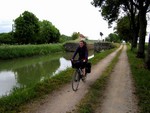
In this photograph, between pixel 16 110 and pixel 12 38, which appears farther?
pixel 12 38

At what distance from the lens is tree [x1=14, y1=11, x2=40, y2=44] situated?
60625 mm

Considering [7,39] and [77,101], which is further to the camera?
[7,39]

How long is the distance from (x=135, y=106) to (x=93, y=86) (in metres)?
3.29

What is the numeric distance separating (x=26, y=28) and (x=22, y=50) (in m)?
22.2

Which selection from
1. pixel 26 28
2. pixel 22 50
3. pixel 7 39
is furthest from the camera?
pixel 7 39

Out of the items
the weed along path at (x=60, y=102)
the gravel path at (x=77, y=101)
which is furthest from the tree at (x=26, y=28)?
the weed along path at (x=60, y=102)

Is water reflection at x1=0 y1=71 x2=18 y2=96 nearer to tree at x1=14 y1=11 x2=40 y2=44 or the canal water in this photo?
the canal water

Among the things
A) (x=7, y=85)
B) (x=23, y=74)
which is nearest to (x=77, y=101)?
(x=7, y=85)

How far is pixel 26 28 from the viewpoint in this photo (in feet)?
202

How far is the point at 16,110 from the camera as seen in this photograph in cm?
769

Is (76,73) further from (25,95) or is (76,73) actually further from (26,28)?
(26,28)

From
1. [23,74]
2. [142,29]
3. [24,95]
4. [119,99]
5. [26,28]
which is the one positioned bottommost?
[23,74]

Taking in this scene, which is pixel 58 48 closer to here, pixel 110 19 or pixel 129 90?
pixel 110 19

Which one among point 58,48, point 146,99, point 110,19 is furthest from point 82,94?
point 58,48
